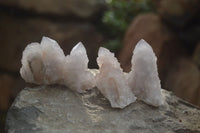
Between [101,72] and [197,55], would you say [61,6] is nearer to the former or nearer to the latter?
[197,55]

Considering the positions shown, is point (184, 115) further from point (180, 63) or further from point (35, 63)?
point (180, 63)

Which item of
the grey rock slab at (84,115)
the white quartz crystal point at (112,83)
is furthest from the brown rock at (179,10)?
the white quartz crystal point at (112,83)

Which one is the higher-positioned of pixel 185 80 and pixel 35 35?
pixel 35 35

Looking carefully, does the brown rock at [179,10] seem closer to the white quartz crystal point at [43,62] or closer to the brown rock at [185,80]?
the brown rock at [185,80]

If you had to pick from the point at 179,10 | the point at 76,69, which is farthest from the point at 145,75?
the point at 179,10

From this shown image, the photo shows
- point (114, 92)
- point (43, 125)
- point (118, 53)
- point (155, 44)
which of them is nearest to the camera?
point (43, 125)

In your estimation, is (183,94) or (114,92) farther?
(183,94)

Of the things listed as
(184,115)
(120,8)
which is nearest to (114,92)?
(184,115)
